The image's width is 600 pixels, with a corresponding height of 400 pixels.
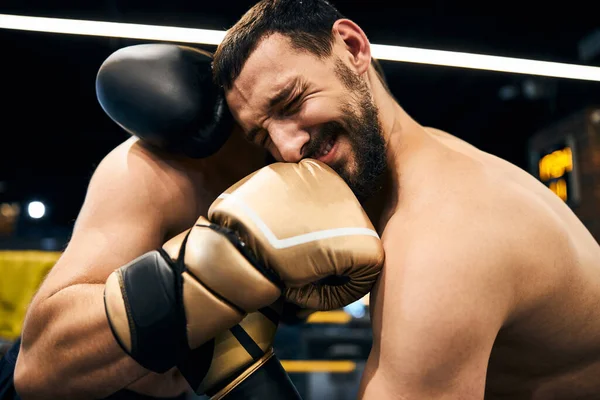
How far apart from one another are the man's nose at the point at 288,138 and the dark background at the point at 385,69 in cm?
115

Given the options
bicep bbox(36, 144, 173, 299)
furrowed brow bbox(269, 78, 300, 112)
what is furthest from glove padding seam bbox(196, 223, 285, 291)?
furrowed brow bbox(269, 78, 300, 112)

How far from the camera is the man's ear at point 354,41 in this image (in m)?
1.26

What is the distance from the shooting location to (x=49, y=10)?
348cm

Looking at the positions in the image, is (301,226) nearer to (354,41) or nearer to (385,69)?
(354,41)

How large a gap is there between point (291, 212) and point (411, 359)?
305 mm

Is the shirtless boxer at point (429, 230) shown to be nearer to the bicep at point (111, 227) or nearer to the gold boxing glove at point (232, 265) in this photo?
the gold boxing glove at point (232, 265)

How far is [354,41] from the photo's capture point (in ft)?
4.19

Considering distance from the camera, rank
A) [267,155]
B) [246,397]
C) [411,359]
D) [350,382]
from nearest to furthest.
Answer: [411,359] < [246,397] < [267,155] < [350,382]

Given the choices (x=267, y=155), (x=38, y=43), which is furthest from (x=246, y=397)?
(x=38, y=43)

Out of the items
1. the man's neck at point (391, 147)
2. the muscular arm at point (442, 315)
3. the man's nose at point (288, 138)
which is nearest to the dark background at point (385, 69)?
the man's nose at point (288, 138)

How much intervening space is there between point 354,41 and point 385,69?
12.3 ft

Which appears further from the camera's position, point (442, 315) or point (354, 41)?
point (354, 41)

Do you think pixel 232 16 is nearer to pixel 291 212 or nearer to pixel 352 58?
pixel 352 58

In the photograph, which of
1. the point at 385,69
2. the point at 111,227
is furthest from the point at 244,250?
the point at 385,69
